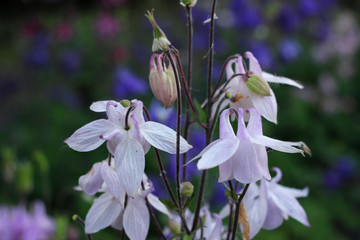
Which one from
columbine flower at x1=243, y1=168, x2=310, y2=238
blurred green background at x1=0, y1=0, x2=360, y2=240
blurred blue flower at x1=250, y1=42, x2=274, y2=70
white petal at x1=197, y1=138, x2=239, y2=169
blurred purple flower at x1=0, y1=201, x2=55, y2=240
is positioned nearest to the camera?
white petal at x1=197, y1=138, x2=239, y2=169

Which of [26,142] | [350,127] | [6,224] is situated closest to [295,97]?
[350,127]

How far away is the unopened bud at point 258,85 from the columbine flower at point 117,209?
231 millimetres

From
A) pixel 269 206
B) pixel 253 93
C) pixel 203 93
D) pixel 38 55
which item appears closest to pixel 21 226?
pixel 269 206

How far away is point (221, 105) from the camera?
32.0 inches

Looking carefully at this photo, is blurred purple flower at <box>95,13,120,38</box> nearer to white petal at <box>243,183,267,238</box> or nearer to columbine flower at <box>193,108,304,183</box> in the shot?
white petal at <box>243,183,267,238</box>

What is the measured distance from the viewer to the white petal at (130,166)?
0.67 m

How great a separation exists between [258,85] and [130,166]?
0.79ft

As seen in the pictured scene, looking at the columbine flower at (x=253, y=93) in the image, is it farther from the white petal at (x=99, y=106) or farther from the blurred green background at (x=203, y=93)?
the blurred green background at (x=203, y=93)

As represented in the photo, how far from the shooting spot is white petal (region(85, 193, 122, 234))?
0.79m

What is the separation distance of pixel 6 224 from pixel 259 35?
2610 mm

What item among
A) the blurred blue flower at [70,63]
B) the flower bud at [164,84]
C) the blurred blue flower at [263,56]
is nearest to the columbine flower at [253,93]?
the flower bud at [164,84]

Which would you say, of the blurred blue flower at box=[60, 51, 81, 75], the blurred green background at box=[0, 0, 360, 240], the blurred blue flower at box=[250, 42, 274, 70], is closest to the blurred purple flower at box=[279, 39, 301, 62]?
the blurred green background at box=[0, 0, 360, 240]

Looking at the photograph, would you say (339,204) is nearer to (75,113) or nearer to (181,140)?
(75,113)

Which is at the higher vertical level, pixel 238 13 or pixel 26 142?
pixel 238 13
